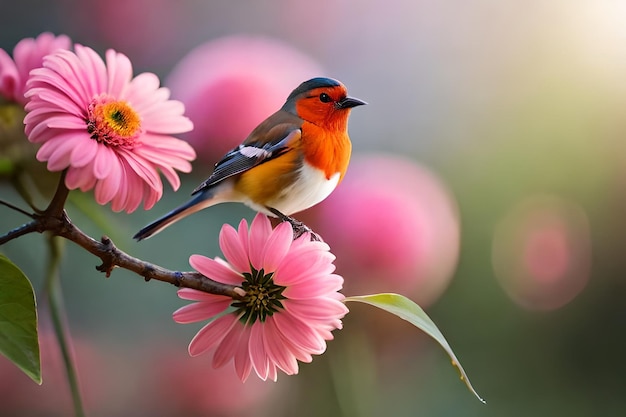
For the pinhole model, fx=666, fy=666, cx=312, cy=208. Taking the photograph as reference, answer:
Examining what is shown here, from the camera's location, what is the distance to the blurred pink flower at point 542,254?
19.9 inches

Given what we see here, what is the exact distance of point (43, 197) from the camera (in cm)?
29

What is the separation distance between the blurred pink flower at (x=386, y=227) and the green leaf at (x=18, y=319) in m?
0.22

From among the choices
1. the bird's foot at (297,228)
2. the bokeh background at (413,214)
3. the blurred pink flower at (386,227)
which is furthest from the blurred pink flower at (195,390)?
the bird's foot at (297,228)

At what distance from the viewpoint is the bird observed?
0.66 feet

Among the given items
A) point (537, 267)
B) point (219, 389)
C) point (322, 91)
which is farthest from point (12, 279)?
point (537, 267)

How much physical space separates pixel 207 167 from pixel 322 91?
17cm

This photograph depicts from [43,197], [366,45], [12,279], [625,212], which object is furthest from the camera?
[366,45]

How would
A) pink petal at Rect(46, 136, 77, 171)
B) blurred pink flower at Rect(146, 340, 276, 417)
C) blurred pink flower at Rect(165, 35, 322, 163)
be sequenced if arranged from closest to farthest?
pink petal at Rect(46, 136, 77, 171) < blurred pink flower at Rect(165, 35, 322, 163) < blurred pink flower at Rect(146, 340, 276, 417)

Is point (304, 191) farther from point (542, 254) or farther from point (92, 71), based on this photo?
point (542, 254)

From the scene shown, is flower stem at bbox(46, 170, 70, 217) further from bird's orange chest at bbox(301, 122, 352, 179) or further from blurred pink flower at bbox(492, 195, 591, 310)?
blurred pink flower at bbox(492, 195, 591, 310)

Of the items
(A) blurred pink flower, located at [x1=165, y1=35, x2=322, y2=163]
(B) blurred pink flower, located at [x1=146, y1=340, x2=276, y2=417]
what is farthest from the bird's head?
(B) blurred pink flower, located at [x1=146, y1=340, x2=276, y2=417]

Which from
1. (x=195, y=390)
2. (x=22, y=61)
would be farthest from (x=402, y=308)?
(x=195, y=390)

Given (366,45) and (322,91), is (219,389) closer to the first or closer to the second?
(322,91)

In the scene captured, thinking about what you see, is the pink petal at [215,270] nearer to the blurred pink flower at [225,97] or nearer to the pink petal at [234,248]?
the pink petal at [234,248]
